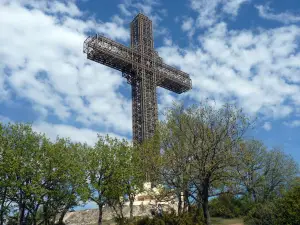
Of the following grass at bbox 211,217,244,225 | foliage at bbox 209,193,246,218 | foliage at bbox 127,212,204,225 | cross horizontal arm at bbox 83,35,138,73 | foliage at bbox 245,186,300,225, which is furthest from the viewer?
cross horizontal arm at bbox 83,35,138,73

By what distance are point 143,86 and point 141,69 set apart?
2.97 m

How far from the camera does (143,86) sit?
53969 mm

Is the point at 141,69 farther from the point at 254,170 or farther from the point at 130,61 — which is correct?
the point at 254,170

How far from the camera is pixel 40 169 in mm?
36000

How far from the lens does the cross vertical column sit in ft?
171

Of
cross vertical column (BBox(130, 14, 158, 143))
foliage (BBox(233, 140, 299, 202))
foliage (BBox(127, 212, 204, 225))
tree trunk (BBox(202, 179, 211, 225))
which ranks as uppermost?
cross vertical column (BBox(130, 14, 158, 143))

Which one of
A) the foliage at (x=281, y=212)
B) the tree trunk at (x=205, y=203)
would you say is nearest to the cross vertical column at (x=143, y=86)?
the foliage at (x=281, y=212)

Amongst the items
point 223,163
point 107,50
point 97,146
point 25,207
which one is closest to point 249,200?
point 223,163

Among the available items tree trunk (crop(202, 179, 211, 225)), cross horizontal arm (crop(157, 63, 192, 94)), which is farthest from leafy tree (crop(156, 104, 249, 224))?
cross horizontal arm (crop(157, 63, 192, 94))

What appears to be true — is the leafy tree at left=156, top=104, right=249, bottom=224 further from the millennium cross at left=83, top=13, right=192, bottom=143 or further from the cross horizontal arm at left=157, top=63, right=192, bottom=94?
the cross horizontal arm at left=157, top=63, right=192, bottom=94

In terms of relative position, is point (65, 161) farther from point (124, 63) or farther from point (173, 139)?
point (124, 63)

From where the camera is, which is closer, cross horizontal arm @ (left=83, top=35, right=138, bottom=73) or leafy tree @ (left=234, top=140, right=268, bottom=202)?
leafy tree @ (left=234, top=140, right=268, bottom=202)

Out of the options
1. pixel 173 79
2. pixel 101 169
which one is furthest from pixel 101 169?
pixel 173 79

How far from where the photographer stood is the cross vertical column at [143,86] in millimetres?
52000
